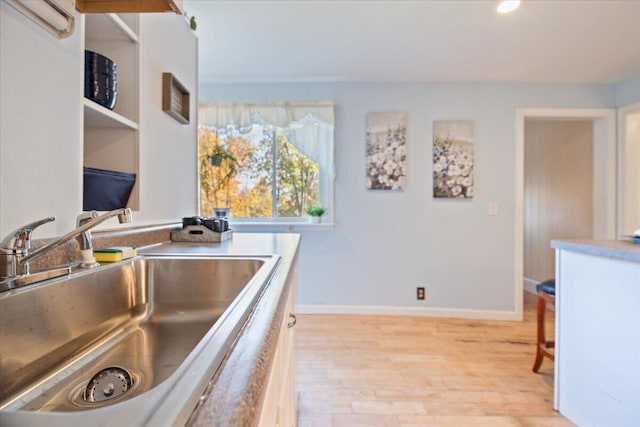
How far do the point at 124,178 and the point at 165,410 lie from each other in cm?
110

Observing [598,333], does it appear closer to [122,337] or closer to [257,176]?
[122,337]

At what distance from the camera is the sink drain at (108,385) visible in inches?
21.6

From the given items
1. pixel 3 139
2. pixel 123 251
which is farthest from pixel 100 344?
pixel 3 139

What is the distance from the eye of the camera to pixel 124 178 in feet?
3.82

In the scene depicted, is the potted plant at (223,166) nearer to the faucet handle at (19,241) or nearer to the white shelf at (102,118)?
the white shelf at (102,118)

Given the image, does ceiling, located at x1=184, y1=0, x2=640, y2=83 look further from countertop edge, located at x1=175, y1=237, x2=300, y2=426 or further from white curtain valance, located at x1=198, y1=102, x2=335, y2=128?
countertop edge, located at x1=175, y1=237, x2=300, y2=426

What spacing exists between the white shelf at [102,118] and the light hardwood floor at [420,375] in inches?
62.0

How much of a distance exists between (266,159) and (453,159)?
1842 millimetres

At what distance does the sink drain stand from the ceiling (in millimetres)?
2072

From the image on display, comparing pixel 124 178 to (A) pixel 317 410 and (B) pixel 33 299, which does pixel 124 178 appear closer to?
(B) pixel 33 299

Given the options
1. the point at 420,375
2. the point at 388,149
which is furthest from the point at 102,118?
the point at 388,149

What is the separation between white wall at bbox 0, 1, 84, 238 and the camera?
699mm

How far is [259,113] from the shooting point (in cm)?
307

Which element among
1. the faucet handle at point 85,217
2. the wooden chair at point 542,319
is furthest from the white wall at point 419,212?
the faucet handle at point 85,217
